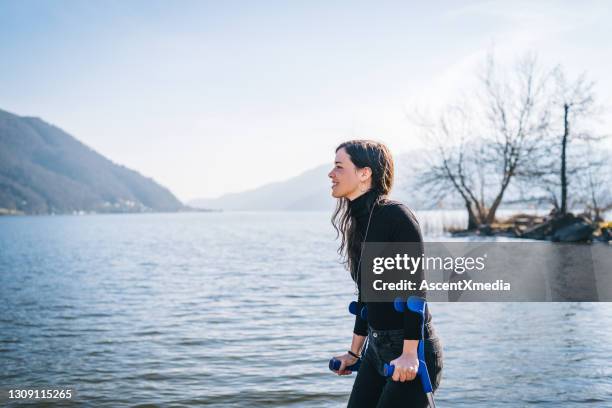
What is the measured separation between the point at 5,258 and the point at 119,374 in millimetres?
38663

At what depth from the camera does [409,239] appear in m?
3.15

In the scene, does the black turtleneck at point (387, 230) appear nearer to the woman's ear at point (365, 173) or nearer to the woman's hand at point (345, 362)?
the woman's ear at point (365, 173)

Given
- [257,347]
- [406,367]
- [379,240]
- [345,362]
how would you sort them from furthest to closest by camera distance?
1. [257,347]
2. [345,362]
3. [379,240]
4. [406,367]

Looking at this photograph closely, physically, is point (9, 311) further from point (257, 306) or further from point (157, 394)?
point (157, 394)

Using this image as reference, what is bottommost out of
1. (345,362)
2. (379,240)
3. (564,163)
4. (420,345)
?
(345,362)

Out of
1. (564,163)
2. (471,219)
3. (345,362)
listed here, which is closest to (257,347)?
(345,362)

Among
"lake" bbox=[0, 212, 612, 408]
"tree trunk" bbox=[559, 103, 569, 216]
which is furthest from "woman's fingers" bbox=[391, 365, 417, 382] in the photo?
"tree trunk" bbox=[559, 103, 569, 216]

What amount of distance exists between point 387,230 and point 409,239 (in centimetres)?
13

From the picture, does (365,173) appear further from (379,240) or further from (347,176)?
(379,240)

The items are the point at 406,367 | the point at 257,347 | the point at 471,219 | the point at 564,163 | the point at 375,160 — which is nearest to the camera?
the point at 406,367

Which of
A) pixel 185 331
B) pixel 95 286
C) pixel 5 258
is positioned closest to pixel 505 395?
pixel 185 331

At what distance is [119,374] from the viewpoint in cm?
978

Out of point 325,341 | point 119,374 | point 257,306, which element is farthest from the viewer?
point 257,306

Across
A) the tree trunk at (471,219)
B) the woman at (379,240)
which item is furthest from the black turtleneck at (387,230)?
the tree trunk at (471,219)
